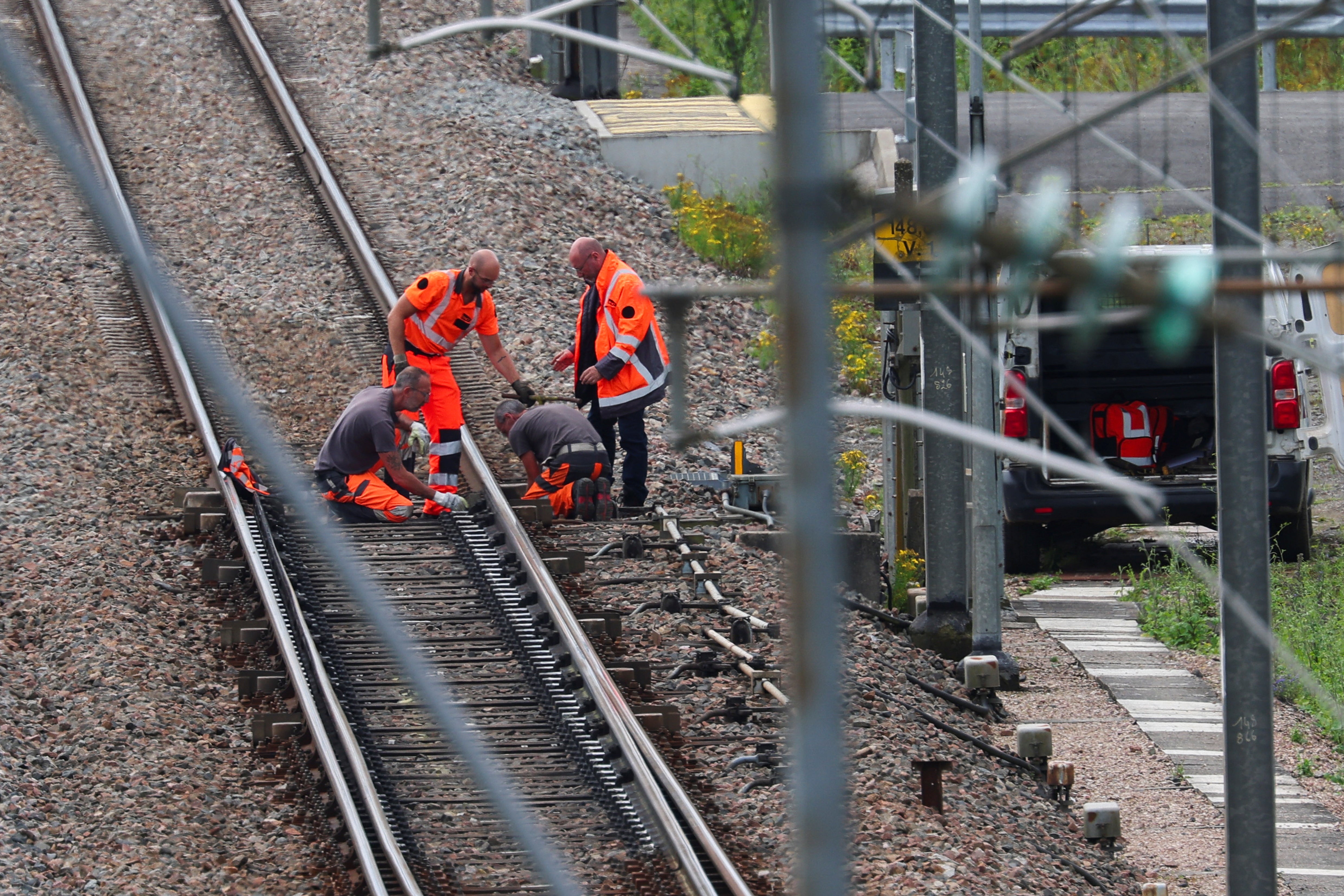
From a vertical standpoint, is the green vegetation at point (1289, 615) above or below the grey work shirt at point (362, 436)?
below

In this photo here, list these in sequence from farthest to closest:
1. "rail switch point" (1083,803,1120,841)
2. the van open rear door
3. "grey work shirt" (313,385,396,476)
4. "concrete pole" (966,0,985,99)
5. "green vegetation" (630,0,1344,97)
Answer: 1. "green vegetation" (630,0,1344,97)
2. the van open rear door
3. "grey work shirt" (313,385,396,476)
4. "concrete pole" (966,0,985,99)
5. "rail switch point" (1083,803,1120,841)

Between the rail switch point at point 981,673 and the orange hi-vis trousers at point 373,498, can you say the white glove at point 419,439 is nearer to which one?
the orange hi-vis trousers at point 373,498

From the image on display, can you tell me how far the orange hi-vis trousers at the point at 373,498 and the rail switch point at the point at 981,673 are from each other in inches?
133

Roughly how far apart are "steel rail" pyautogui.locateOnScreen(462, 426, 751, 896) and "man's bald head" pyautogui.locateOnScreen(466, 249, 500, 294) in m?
1.32

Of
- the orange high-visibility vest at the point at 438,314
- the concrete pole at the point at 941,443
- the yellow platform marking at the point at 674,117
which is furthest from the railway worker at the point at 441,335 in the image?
the yellow platform marking at the point at 674,117

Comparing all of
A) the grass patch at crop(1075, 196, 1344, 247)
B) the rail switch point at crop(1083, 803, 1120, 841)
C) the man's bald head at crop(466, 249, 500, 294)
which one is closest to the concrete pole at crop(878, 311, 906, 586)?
the man's bald head at crop(466, 249, 500, 294)

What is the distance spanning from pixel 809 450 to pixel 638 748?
4935 mm

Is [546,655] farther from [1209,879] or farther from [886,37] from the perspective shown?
[886,37]

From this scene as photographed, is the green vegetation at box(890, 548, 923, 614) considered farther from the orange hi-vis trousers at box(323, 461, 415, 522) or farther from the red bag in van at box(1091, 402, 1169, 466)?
the orange hi-vis trousers at box(323, 461, 415, 522)

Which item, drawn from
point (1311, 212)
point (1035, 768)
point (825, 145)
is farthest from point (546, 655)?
point (1311, 212)

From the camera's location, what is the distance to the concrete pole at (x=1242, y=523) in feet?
18.1

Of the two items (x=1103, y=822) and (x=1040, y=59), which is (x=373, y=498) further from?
(x=1040, y=59)

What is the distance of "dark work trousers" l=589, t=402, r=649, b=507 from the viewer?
36.2 feet

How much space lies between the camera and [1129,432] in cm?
1327
